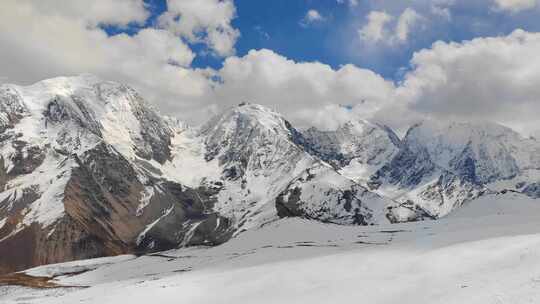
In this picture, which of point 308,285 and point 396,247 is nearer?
point 308,285

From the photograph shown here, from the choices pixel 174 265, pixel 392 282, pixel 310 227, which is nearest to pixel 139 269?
pixel 174 265

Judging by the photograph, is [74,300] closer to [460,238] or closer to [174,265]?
[460,238]

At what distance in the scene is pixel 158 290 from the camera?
236 feet

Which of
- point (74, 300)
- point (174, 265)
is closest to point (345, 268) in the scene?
A: point (74, 300)

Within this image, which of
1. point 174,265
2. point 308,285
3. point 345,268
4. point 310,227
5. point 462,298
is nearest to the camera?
point 462,298

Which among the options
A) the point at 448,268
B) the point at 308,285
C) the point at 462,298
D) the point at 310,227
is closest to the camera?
the point at 462,298

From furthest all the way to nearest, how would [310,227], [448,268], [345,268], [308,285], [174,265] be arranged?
1. [310,227]
2. [174,265]
3. [345,268]
4. [308,285]
5. [448,268]

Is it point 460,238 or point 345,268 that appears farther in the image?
point 460,238

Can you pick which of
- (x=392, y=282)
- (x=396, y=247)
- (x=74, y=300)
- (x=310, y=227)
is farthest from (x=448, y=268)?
(x=310, y=227)

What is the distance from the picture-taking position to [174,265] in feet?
496

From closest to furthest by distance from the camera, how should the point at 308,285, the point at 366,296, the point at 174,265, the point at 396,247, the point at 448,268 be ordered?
the point at 366,296, the point at 448,268, the point at 308,285, the point at 396,247, the point at 174,265

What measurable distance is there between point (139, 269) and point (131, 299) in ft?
290

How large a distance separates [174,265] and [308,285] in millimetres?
92064

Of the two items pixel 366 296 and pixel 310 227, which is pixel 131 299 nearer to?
pixel 366 296
